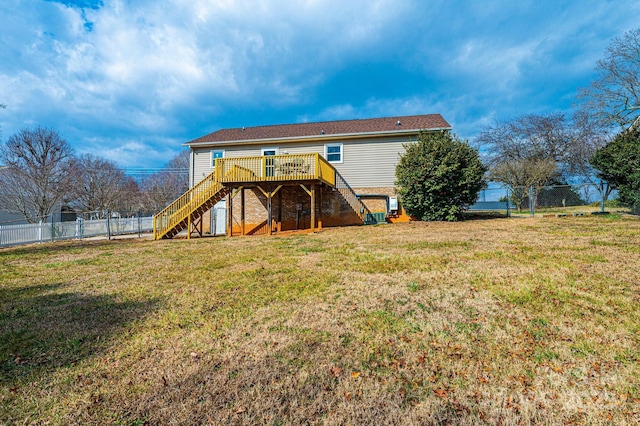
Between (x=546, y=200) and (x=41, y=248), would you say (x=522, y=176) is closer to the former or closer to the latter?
(x=546, y=200)

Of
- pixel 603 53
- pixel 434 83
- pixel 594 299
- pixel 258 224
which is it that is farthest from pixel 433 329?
pixel 434 83

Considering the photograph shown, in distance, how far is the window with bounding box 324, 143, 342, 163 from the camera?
15.8 meters

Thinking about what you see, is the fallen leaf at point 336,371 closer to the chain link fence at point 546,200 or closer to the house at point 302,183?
the house at point 302,183

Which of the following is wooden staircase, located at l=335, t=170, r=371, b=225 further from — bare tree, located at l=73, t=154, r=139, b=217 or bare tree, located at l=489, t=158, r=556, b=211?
bare tree, located at l=73, t=154, r=139, b=217

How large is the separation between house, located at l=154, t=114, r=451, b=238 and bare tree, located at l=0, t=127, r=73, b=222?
37.3ft

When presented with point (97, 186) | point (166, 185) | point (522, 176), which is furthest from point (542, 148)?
point (97, 186)

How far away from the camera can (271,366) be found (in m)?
2.55

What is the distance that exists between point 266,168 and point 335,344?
10356mm

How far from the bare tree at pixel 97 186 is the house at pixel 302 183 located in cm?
1328

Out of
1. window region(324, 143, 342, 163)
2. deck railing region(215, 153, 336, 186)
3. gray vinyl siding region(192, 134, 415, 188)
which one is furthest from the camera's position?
window region(324, 143, 342, 163)

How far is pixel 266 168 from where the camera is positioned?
12.4 metres

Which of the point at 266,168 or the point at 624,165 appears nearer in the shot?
the point at 624,165

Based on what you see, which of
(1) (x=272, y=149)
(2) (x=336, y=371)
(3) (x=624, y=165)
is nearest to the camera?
(2) (x=336, y=371)

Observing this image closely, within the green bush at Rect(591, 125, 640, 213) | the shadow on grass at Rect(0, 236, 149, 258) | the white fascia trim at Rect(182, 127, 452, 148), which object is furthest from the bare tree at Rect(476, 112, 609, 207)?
the shadow on grass at Rect(0, 236, 149, 258)
